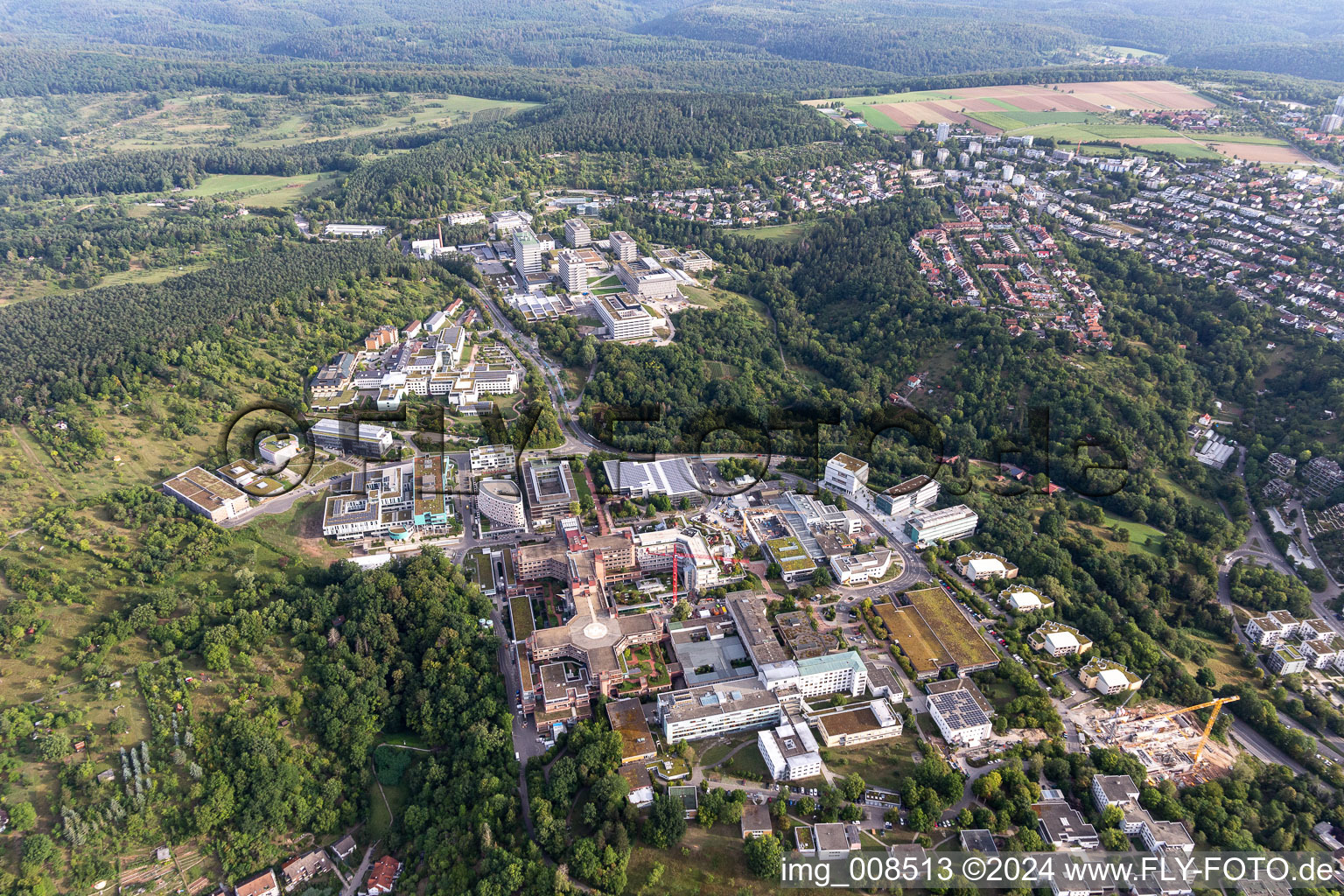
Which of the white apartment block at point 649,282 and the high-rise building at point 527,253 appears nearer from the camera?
the white apartment block at point 649,282

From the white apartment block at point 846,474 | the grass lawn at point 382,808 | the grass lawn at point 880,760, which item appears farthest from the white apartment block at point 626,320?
the grass lawn at point 880,760

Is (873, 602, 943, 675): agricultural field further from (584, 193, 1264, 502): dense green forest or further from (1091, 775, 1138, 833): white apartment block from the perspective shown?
(584, 193, 1264, 502): dense green forest

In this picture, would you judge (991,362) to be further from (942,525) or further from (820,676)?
(820,676)

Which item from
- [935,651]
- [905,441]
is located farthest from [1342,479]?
[935,651]

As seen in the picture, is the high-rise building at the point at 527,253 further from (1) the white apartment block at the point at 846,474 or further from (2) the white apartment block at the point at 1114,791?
(2) the white apartment block at the point at 1114,791

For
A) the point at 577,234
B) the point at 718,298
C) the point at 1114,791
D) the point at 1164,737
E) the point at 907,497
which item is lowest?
the point at 1164,737

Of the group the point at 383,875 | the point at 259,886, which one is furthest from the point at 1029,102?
the point at 259,886

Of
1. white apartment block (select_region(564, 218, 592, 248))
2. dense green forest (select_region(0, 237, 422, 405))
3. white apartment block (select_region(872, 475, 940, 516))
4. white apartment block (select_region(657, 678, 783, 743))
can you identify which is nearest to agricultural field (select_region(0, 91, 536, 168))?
white apartment block (select_region(564, 218, 592, 248))
